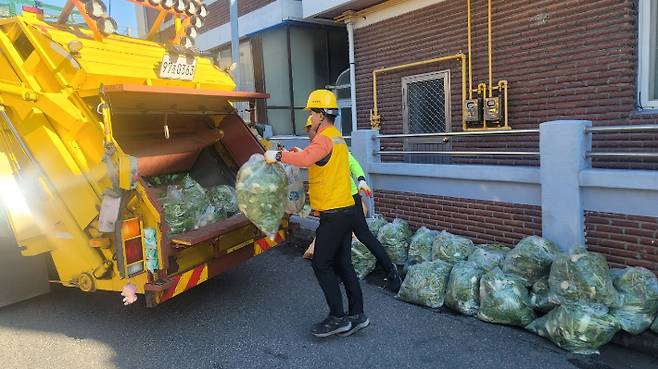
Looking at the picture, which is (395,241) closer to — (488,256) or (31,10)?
(488,256)

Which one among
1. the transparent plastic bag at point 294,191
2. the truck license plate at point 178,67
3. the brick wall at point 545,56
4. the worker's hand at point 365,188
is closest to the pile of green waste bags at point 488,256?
the worker's hand at point 365,188

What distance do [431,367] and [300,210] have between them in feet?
5.26

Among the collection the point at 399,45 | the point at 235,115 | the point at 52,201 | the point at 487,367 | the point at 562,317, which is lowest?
the point at 487,367

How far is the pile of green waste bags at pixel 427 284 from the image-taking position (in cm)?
431

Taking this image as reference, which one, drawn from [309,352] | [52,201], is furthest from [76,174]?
[309,352]

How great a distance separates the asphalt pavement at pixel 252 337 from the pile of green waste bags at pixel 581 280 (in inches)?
14.2

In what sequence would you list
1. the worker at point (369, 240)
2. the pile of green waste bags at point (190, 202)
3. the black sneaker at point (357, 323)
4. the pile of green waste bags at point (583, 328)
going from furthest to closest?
the worker at point (369, 240) < the pile of green waste bags at point (190, 202) < the black sneaker at point (357, 323) < the pile of green waste bags at point (583, 328)

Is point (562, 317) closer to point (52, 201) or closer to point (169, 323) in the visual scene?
point (169, 323)

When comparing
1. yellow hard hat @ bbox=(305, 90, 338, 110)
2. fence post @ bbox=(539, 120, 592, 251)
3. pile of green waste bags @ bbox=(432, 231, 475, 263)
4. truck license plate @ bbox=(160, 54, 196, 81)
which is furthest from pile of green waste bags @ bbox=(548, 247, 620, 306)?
truck license plate @ bbox=(160, 54, 196, 81)

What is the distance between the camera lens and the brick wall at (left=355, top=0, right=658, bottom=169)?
4.96 m

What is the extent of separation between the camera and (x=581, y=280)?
141 inches

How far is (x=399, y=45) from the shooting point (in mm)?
7398

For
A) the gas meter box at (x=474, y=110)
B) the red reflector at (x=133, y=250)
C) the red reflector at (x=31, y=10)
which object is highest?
the red reflector at (x=31, y=10)

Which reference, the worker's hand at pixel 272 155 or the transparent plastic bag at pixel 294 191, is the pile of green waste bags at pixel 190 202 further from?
the worker's hand at pixel 272 155
